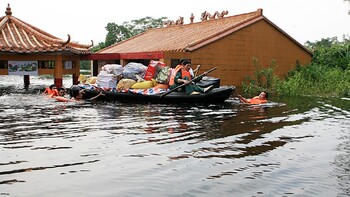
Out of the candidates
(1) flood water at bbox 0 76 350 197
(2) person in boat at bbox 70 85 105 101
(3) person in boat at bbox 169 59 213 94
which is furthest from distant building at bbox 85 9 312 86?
(1) flood water at bbox 0 76 350 197

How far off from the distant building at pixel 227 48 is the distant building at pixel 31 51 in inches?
102

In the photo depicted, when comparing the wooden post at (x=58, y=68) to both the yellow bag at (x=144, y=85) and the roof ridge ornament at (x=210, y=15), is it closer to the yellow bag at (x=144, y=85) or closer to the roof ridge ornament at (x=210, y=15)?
the yellow bag at (x=144, y=85)

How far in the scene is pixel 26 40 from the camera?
782 inches

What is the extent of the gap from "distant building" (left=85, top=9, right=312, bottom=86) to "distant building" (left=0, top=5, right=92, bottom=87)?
258 cm

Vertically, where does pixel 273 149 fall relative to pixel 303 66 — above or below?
below

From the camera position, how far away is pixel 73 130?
834 centimetres

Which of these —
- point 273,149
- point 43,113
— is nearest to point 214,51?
point 43,113

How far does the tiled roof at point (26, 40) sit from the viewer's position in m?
18.7

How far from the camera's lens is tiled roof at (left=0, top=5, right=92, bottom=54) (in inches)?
738

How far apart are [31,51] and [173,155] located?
14710 mm

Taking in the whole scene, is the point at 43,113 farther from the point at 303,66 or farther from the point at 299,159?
the point at 303,66

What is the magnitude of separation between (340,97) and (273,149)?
12.4 metres

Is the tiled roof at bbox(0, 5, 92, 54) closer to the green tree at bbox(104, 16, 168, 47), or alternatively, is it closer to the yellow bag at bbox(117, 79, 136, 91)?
the yellow bag at bbox(117, 79, 136, 91)

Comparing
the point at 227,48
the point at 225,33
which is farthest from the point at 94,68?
the point at 225,33
